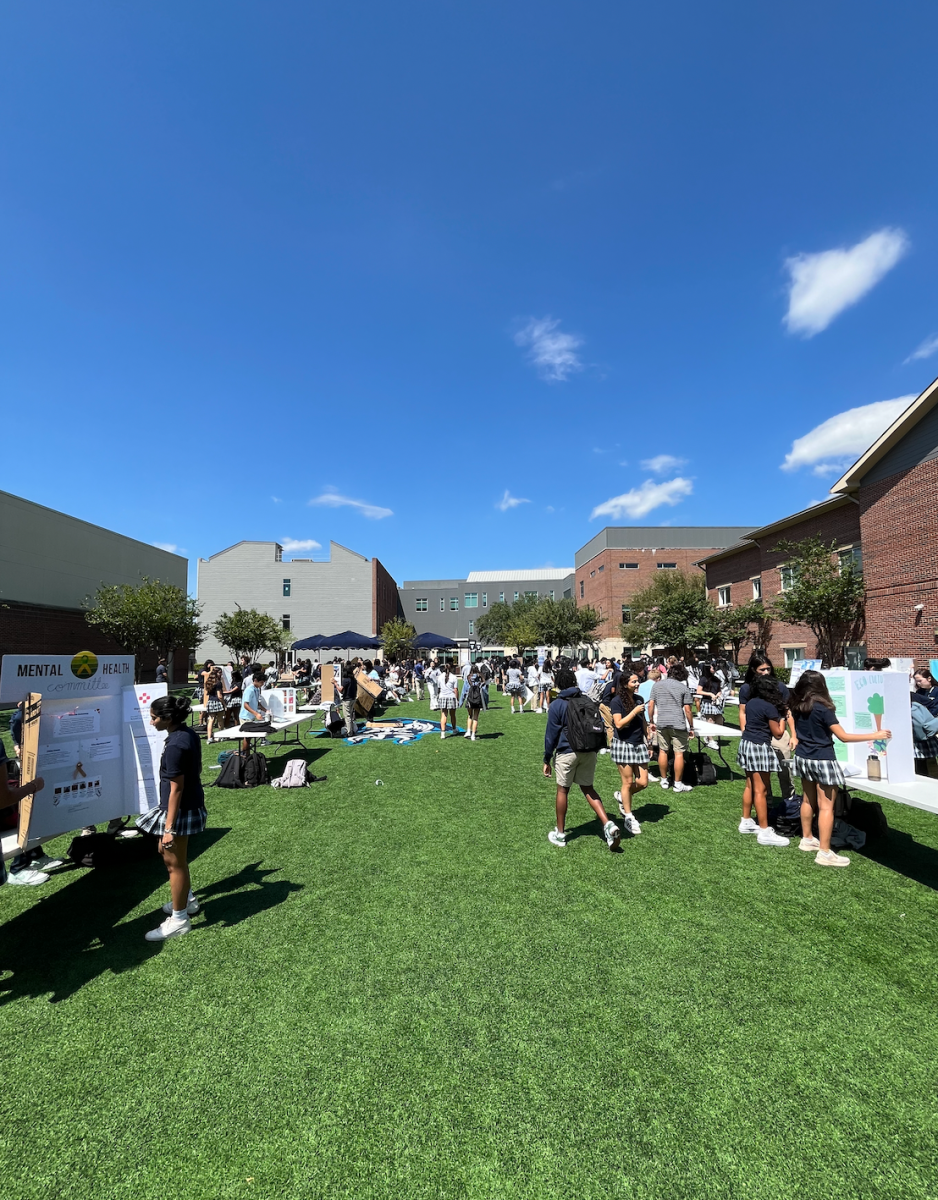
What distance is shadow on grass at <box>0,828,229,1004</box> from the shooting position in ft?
12.6

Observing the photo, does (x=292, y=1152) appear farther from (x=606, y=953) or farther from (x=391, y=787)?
(x=391, y=787)

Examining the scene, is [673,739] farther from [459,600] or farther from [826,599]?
[459,600]

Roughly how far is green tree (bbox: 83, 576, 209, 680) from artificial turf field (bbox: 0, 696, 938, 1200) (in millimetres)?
29522

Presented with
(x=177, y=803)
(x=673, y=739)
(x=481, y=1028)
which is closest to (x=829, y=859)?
(x=673, y=739)

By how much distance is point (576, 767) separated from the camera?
19.3ft

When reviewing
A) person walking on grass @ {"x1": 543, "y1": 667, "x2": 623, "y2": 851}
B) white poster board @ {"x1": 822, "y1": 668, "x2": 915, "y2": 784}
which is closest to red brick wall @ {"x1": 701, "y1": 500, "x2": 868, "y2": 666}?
white poster board @ {"x1": 822, "y1": 668, "x2": 915, "y2": 784}

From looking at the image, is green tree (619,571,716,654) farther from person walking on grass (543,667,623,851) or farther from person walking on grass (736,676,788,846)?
person walking on grass (543,667,623,851)

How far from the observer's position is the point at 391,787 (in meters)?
9.00

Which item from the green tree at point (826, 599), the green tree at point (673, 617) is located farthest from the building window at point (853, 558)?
the green tree at point (673, 617)

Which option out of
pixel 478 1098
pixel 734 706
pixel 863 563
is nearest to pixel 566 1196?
pixel 478 1098

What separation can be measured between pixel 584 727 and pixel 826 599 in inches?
833

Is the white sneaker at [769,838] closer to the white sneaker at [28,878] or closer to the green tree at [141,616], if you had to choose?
the white sneaker at [28,878]

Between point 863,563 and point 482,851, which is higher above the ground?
point 863,563

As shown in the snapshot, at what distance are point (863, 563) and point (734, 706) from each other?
695 cm
